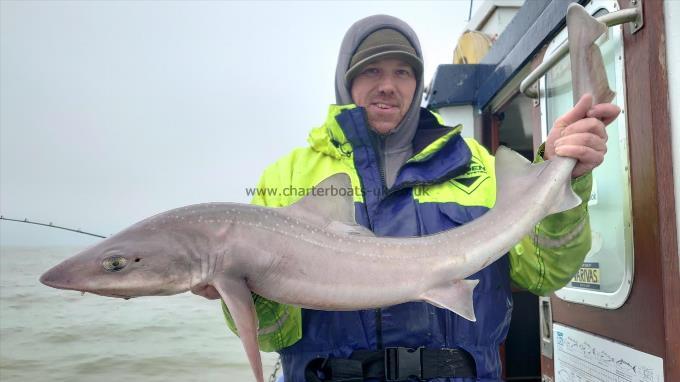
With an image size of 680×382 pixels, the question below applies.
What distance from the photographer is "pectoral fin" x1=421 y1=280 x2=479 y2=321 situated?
195cm

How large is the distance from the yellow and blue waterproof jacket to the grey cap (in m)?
0.35

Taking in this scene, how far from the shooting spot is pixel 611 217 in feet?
8.06

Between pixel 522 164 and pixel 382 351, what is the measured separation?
3.41ft

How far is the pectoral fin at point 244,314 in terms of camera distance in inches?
64.6

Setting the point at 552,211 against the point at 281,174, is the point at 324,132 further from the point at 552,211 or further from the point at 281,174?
the point at 552,211

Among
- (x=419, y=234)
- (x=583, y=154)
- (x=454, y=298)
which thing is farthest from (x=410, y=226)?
(x=583, y=154)

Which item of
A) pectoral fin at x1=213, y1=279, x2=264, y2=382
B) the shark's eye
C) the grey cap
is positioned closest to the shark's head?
the shark's eye

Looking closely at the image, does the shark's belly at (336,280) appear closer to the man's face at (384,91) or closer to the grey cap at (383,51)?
the man's face at (384,91)

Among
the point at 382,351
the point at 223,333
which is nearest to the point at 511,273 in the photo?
the point at 382,351

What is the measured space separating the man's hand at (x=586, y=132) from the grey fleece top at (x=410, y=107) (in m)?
0.95

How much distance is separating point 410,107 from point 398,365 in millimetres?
1511

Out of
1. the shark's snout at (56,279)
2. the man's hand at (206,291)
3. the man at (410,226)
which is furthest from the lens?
the man at (410,226)

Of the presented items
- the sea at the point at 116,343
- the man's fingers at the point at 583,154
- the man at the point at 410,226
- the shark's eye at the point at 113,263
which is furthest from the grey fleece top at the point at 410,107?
the sea at the point at 116,343

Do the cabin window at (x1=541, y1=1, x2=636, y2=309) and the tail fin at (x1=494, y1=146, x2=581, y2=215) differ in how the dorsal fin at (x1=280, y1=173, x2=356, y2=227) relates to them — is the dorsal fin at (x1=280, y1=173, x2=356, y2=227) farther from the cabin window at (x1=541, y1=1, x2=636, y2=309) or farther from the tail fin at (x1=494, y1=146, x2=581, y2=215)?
the cabin window at (x1=541, y1=1, x2=636, y2=309)
